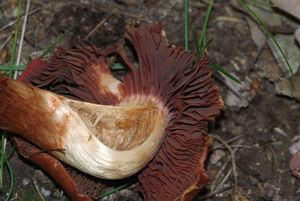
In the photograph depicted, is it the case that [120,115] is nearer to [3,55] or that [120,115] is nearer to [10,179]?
[10,179]

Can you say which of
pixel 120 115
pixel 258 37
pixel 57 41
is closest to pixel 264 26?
pixel 258 37

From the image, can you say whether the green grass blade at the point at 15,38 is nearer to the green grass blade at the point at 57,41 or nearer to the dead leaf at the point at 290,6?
the green grass blade at the point at 57,41

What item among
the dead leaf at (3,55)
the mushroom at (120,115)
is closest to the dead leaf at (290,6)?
the mushroom at (120,115)

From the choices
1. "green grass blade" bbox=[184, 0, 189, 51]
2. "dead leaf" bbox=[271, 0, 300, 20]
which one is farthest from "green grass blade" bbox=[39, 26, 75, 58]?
"dead leaf" bbox=[271, 0, 300, 20]

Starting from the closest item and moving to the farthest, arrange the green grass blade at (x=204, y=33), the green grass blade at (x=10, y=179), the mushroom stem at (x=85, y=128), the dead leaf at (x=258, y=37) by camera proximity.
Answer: the mushroom stem at (x=85, y=128) < the green grass blade at (x=10, y=179) < the green grass blade at (x=204, y=33) < the dead leaf at (x=258, y=37)

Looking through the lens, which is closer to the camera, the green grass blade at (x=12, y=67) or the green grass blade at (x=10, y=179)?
the green grass blade at (x=10, y=179)

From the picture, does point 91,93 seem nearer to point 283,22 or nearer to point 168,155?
point 168,155

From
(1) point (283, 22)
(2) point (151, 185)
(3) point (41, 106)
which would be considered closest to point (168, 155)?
(2) point (151, 185)
